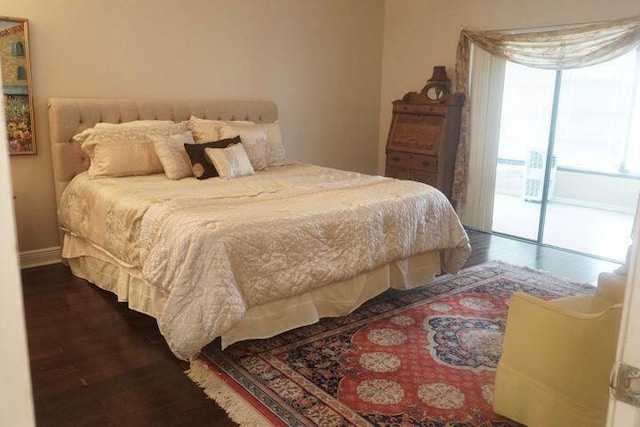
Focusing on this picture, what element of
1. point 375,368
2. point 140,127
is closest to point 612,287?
point 375,368

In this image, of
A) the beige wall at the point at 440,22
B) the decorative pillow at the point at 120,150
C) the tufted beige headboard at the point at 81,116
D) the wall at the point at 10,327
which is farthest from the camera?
the beige wall at the point at 440,22

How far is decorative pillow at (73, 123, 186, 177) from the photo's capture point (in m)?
3.75

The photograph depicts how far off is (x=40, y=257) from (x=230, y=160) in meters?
1.70

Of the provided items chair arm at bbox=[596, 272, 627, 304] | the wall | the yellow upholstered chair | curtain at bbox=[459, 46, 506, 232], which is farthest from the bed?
the wall

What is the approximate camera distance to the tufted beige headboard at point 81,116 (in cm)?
386

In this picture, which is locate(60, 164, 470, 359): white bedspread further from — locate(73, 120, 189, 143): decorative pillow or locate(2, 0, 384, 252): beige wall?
locate(2, 0, 384, 252): beige wall

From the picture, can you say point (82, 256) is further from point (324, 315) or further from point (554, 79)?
point (554, 79)

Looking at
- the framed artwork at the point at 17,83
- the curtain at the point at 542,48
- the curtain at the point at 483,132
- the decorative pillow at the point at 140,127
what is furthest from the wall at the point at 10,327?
the curtain at the point at 483,132

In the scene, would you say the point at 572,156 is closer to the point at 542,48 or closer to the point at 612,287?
the point at 542,48

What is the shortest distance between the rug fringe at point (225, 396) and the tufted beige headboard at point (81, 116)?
2159 millimetres

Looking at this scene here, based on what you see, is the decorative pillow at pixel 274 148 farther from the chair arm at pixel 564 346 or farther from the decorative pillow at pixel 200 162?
the chair arm at pixel 564 346

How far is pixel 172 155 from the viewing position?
3.86m

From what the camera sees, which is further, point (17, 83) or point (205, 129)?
point (205, 129)

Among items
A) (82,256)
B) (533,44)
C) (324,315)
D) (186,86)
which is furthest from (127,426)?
(533,44)
